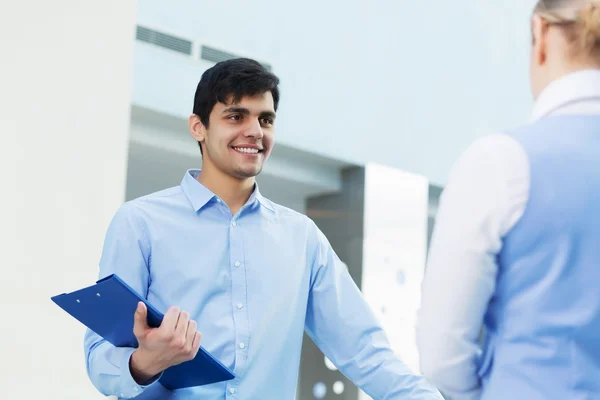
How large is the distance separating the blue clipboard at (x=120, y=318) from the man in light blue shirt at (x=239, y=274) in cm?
4

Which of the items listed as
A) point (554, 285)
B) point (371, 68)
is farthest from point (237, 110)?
point (371, 68)

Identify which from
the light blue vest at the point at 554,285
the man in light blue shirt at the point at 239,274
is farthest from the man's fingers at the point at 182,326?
the light blue vest at the point at 554,285

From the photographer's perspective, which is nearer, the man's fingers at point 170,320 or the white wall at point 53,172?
the man's fingers at point 170,320

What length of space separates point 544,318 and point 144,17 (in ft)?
13.0

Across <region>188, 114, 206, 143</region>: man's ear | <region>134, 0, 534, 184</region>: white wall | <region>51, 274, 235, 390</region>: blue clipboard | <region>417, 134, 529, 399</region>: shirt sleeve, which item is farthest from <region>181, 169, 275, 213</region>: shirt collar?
<region>134, 0, 534, 184</region>: white wall

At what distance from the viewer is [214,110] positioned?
1812 mm

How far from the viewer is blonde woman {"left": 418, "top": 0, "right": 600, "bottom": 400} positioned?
2.90 feet

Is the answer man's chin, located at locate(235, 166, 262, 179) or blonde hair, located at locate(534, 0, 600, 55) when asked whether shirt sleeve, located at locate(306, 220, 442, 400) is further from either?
blonde hair, located at locate(534, 0, 600, 55)

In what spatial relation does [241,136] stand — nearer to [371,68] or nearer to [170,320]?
[170,320]

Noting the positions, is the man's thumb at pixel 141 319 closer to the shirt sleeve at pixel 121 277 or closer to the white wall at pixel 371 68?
the shirt sleeve at pixel 121 277

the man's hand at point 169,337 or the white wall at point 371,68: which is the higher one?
the white wall at point 371,68

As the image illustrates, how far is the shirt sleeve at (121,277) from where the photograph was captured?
1458 millimetres

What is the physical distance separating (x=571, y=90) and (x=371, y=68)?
15.6 feet

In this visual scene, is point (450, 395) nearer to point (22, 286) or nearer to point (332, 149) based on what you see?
point (22, 286)
